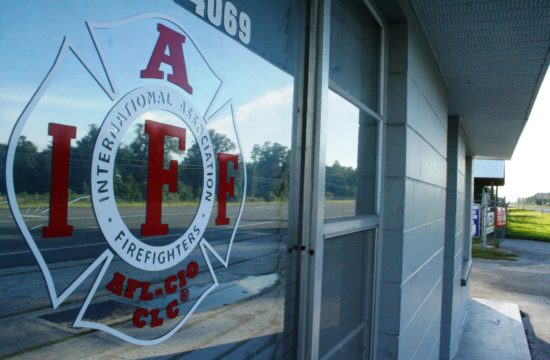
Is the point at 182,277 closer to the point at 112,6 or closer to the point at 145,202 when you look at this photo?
the point at 145,202

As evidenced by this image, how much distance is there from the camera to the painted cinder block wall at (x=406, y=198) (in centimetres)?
252

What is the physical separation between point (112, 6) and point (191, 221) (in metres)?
0.50

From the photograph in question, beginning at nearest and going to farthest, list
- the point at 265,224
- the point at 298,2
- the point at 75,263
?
the point at 75,263, the point at 265,224, the point at 298,2

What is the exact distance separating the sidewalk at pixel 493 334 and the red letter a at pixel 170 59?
651cm

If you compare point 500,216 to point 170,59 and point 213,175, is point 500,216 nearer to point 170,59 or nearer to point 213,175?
point 213,175

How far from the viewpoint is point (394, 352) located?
2.50 m

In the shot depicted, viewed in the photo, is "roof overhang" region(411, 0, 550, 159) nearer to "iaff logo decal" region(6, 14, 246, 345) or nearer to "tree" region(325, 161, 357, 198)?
"tree" region(325, 161, 357, 198)

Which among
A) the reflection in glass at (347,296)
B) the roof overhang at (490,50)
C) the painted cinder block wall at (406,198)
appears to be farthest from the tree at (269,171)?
the roof overhang at (490,50)

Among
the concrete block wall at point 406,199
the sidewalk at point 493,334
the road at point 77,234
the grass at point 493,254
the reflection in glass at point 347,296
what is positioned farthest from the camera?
the grass at point 493,254

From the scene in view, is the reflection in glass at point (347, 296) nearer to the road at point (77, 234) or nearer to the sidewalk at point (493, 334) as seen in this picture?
the road at point (77, 234)

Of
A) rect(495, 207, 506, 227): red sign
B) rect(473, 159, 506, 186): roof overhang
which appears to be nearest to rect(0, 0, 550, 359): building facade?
rect(495, 207, 506, 227): red sign

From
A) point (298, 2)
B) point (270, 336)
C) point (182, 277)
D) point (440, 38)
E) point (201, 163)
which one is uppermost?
point (440, 38)

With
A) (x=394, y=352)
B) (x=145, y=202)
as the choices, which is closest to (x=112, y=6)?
(x=145, y=202)

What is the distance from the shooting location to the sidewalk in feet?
20.7
